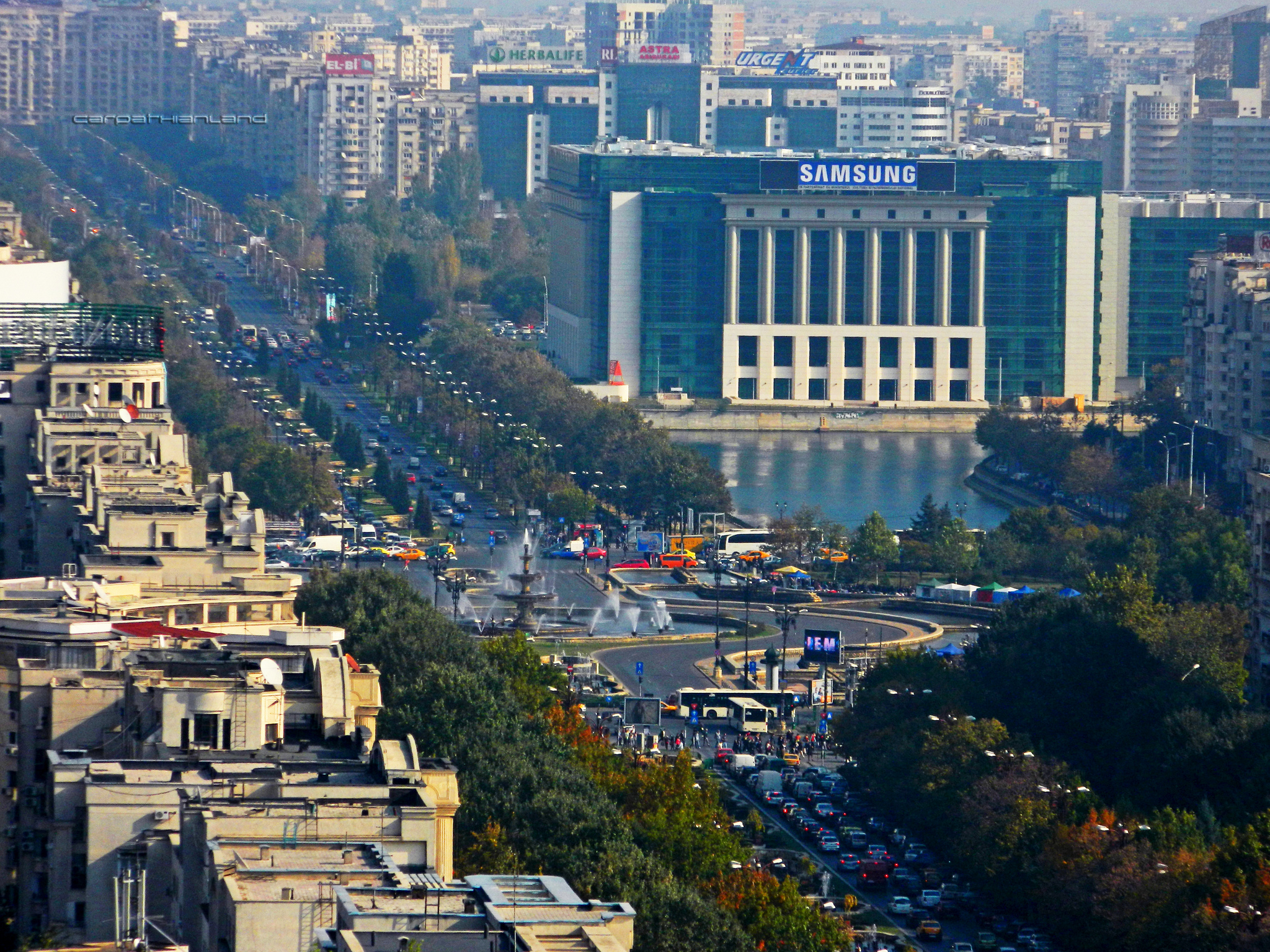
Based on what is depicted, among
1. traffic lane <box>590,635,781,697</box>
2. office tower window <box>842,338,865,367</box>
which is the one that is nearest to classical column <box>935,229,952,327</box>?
office tower window <box>842,338,865,367</box>

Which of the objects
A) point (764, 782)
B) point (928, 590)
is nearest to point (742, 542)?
point (928, 590)

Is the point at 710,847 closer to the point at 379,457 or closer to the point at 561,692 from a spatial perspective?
the point at 561,692

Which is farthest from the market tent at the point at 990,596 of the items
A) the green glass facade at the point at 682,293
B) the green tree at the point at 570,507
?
the green glass facade at the point at 682,293

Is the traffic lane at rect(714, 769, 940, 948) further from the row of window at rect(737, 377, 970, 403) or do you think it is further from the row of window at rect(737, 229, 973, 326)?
the row of window at rect(737, 229, 973, 326)

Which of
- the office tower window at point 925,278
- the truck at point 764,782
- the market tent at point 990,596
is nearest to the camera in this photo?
the truck at point 764,782

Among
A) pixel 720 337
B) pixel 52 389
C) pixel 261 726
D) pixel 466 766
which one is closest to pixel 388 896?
pixel 261 726

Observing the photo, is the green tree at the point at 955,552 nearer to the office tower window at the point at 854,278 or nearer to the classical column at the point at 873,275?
the office tower window at the point at 854,278
